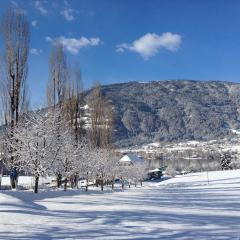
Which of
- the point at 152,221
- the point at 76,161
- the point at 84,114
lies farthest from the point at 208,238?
the point at 84,114

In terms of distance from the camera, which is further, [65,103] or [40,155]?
[65,103]

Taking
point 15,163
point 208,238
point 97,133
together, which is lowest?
point 208,238

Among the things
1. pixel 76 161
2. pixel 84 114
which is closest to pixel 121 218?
pixel 76 161

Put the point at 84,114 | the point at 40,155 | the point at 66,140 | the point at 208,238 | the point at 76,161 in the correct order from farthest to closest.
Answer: the point at 84,114, the point at 76,161, the point at 66,140, the point at 40,155, the point at 208,238

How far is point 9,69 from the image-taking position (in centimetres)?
3797

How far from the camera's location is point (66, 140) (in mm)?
41344

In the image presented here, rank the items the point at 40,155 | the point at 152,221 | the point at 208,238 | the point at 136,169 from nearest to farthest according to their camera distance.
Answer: the point at 208,238 < the point at 152,221 < the point at 40,155 < the point at 136,169

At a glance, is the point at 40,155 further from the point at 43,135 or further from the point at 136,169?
the point at 136,169

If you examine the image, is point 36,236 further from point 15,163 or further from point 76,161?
point 76,161

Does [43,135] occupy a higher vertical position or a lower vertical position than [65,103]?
lower

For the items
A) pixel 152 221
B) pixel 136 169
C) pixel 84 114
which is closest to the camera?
pixel 152 221

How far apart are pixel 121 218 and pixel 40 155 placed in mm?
17855

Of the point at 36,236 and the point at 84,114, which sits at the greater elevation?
the point at 84,114

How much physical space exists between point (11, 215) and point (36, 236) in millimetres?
4204
